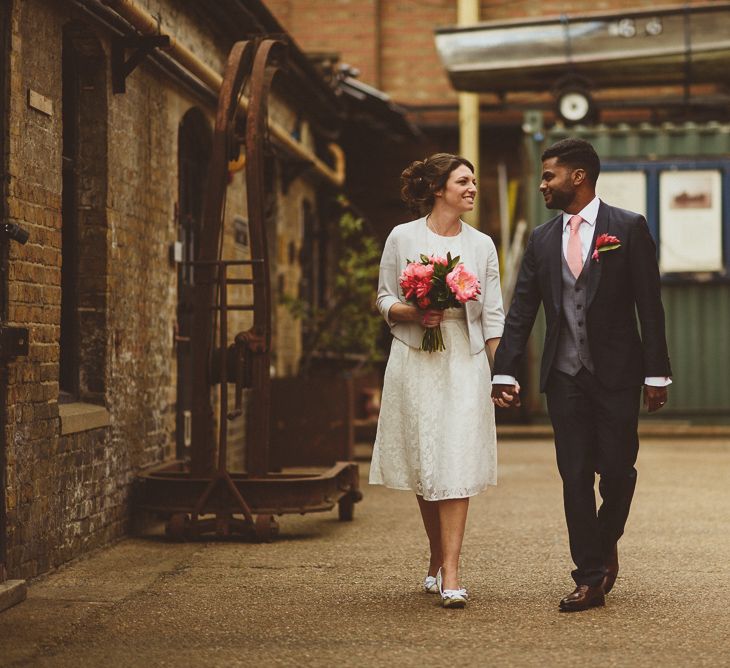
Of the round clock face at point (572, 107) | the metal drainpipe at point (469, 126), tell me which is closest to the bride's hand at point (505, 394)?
the round clock face at point (572, 107)

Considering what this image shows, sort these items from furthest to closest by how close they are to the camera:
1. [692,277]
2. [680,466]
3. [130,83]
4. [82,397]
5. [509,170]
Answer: [509,170], [692,277], [680,466], [130,83], [82,397]

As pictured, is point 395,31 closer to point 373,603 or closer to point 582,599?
point 373,603

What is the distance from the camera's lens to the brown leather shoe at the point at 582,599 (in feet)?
18.5

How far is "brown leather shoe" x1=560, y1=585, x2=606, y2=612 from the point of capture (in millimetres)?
5641

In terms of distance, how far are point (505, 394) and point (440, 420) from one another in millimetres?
316

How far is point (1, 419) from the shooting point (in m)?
6.03

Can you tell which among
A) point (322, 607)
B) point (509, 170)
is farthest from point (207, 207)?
point (509, 170)

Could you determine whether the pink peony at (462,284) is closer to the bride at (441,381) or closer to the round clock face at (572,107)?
the bride at (441,381)

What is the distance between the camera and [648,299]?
19.1 ft

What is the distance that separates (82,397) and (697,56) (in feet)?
36.6

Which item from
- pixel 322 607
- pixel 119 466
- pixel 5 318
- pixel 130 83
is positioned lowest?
pixel 322 607

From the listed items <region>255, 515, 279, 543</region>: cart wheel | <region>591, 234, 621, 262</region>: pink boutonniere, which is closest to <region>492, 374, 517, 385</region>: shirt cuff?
<region>591, 234, 621, 262</region>: pink boutonniere

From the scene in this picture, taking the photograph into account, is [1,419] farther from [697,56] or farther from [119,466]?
[697,56]

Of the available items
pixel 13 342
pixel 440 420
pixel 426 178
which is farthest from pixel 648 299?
pixel 13 342
